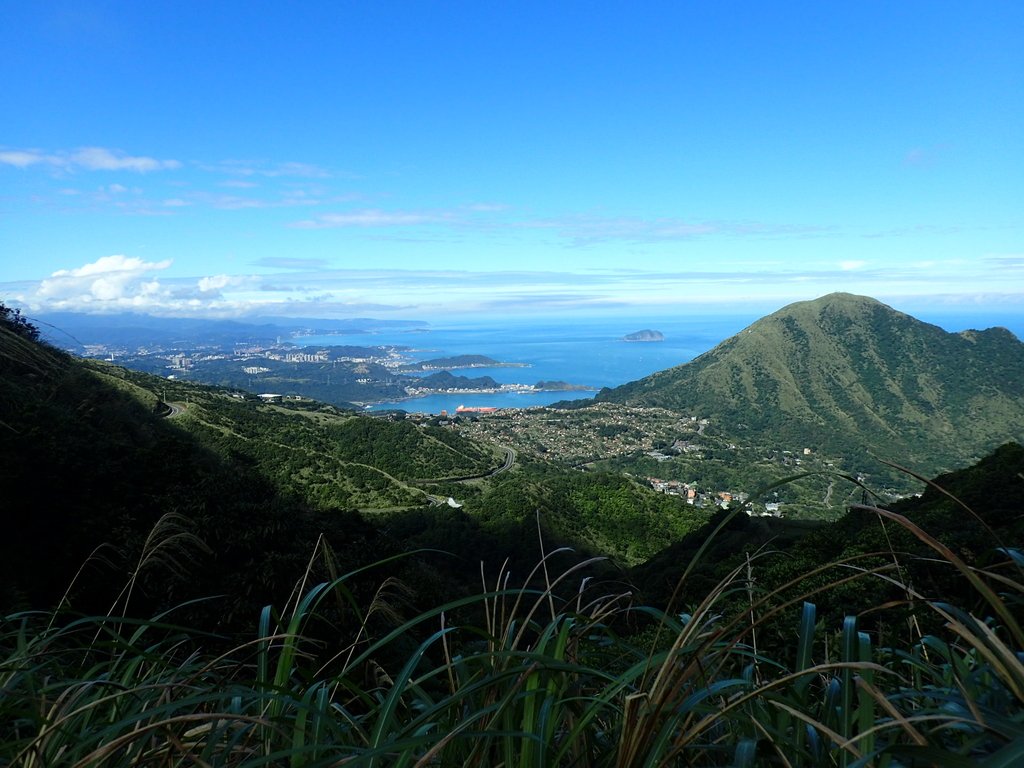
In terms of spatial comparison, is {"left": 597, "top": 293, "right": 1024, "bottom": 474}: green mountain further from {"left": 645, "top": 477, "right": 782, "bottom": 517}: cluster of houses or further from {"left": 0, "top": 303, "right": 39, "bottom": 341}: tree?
{"left": 0, "top": 303, "right": 39, "bottom": 341}: tree

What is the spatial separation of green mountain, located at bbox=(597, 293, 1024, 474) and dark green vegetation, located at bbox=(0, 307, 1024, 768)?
71331 millimetres

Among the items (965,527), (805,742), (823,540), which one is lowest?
(823,540)

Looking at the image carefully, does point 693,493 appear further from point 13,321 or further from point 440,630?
point 440,630

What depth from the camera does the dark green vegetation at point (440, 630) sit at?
0.94 m

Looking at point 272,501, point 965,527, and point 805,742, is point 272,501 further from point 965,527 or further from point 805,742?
point 965,527

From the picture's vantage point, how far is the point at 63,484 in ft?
23.5

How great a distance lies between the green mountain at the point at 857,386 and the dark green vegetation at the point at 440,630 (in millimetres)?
71331

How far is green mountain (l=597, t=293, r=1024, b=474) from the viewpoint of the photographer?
8150cm

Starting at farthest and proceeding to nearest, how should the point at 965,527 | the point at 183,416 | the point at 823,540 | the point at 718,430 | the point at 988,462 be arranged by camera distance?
the point at 718,430, the point at 183,416, the point at 988,462, the point at 823,540, the point at 965,527

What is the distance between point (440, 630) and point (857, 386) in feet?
373

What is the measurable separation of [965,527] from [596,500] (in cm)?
2240

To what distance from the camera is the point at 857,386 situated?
3890 inches

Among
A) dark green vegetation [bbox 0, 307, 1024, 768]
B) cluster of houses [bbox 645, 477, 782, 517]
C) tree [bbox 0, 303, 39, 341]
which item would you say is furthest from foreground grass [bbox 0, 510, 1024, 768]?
cluster of houses [bbox 645, 477, 782, 517]

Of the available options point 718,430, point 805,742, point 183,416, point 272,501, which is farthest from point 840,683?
point 718,430
